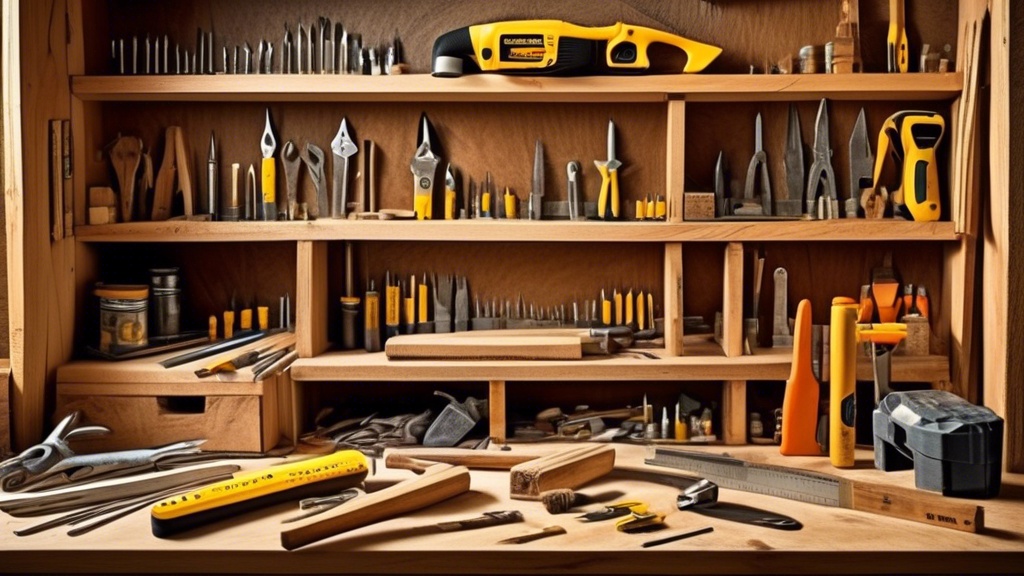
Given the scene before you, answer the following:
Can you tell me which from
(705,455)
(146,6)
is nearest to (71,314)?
(146,6)

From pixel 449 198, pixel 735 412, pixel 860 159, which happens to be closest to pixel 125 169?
pixel 449 198

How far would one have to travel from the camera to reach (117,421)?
2920mm

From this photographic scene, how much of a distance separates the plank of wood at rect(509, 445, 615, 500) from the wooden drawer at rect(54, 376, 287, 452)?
867 mm

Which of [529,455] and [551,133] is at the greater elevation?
[551,133]

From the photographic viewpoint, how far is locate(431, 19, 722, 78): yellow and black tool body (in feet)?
9.99

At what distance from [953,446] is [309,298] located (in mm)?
1893

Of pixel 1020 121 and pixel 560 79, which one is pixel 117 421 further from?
pixel 1020 121

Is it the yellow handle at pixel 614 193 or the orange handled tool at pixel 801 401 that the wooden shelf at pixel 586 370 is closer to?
the orange handled tool at pixel 801 401

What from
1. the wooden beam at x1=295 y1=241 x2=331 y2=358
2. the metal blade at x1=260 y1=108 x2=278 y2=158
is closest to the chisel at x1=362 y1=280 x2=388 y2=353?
the wooden beam at x1=295 y1=241 x2=331 y2=358

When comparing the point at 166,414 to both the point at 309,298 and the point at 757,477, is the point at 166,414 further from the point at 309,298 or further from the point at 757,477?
the point at 757,477

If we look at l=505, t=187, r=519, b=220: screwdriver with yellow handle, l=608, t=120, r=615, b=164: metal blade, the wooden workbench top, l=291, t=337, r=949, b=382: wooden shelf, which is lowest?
the wooden workbench top

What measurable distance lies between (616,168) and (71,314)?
182cm

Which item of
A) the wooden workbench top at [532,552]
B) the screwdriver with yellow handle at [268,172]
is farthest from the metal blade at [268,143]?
the wooden workbench top at [532,552]

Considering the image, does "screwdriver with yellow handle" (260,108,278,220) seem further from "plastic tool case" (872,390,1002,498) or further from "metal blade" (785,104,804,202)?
"plastic tool case" (872,390,1002,498)
